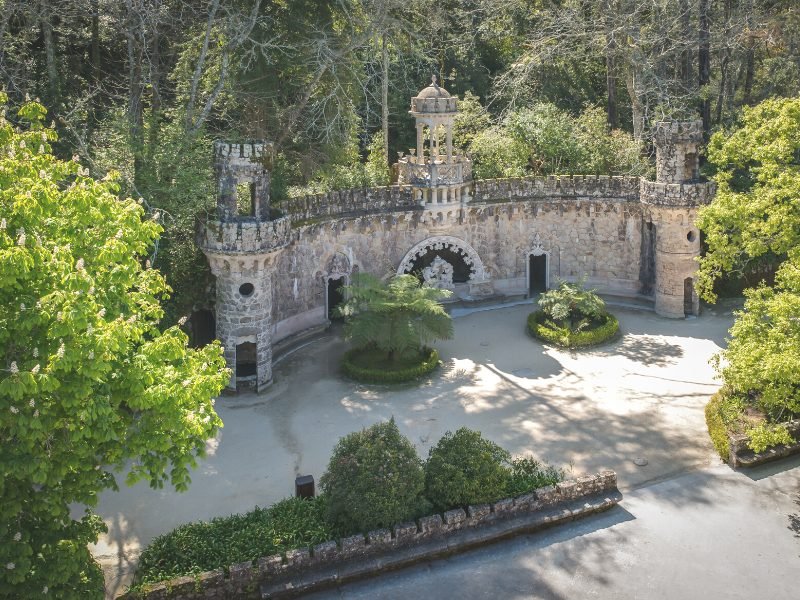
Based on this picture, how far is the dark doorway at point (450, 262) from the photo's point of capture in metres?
34.8

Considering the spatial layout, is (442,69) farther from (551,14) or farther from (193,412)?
(193,412)

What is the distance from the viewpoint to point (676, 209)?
32656mm

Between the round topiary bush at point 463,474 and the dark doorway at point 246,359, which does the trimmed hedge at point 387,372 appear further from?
the round topiary bush at point 463,474

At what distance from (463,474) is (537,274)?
18662 millimetres

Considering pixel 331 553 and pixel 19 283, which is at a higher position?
pixel 19 283

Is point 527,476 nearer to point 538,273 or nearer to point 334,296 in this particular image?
point 334,296

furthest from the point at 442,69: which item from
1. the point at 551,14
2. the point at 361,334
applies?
the point at 361,334

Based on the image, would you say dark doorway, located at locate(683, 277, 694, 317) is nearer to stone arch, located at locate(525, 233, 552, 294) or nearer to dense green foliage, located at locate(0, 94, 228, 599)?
stone arch, located at locate(525, 233, 552, 294)

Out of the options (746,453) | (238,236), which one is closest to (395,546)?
(746,453)

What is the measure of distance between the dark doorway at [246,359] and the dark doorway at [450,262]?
27.2ft

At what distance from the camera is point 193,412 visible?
49.6 ft

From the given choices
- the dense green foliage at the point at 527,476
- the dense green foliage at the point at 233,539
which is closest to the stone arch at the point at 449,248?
the dense green foliage at the point at 527,476

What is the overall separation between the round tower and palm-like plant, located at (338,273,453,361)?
5.13 m

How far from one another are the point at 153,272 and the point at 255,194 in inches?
409
